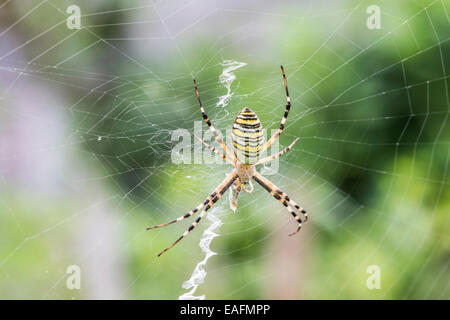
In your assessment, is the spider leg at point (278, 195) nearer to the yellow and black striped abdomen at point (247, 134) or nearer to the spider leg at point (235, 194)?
the spider leg at point (235, 194)

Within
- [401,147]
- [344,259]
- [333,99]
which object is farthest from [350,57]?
[344,259]

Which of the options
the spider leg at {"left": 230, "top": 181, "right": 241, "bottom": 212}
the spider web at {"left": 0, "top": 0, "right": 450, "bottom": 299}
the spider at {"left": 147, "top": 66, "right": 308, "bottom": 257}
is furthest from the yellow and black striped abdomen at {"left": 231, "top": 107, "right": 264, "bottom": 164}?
the spider web at {"left": 0, "top": 0, "right": 450, "bottom": 299}

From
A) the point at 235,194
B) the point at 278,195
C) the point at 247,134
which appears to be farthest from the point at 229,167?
the point at 247,134

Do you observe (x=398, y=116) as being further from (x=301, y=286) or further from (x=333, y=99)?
(x=301, y=286)

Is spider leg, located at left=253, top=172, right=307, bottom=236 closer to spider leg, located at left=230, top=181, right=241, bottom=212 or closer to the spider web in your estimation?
spider leg, located at left=230, top=181, right=241, bottom=212

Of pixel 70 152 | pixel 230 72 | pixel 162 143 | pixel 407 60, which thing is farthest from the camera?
pixel 70 152

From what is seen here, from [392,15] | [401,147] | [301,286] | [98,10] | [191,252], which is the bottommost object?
[301,286]
